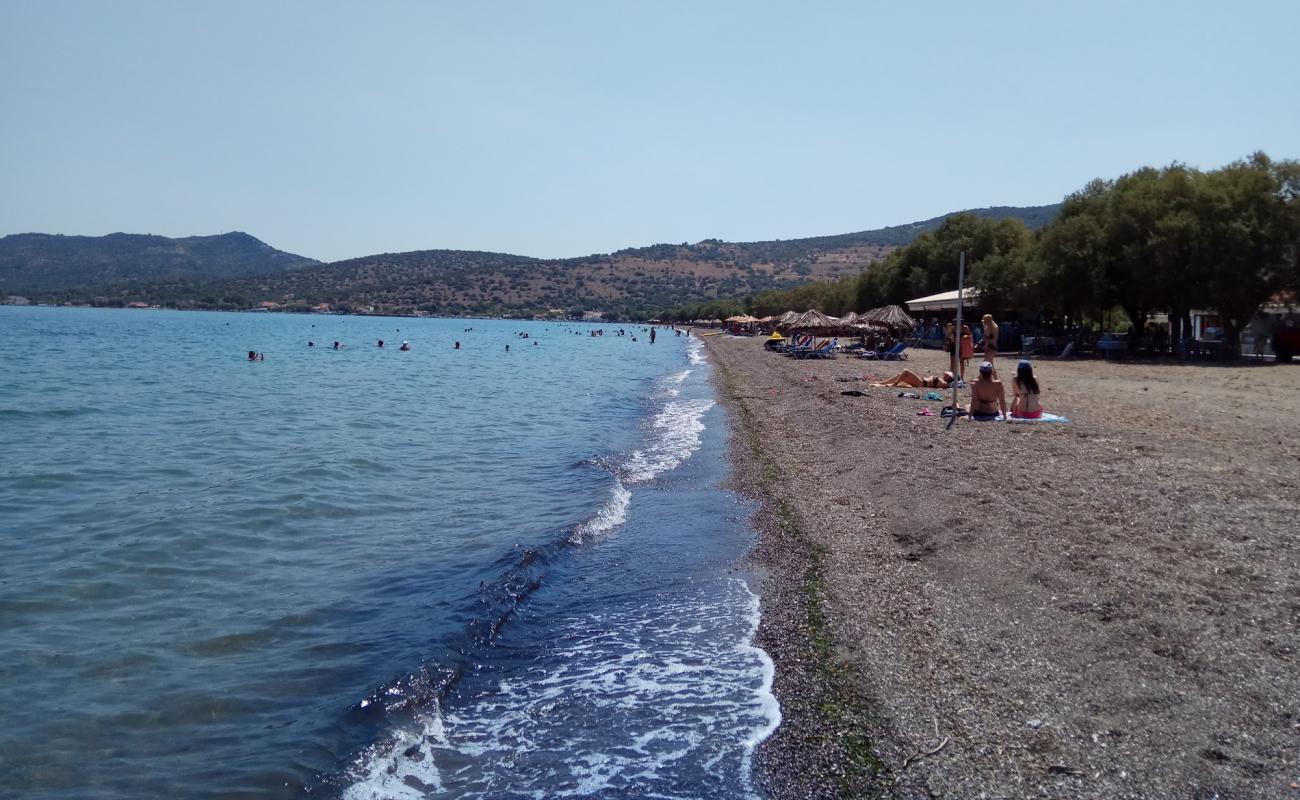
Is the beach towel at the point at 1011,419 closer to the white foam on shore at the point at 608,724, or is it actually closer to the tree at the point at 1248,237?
the white foam on shore at the point at 608,724

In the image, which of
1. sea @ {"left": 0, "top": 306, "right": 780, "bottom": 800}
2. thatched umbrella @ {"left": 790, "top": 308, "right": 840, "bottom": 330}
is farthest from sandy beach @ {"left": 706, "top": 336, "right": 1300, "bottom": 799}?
thatched umbrella @ {"left": 790, "top": 308, "right": 840, "bottom": 330}

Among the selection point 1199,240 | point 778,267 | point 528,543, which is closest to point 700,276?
point 778,267

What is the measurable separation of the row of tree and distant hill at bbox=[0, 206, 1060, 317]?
12250 centimetres

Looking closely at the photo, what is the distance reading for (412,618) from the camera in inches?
273

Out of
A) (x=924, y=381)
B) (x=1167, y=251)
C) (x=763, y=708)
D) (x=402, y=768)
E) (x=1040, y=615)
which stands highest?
(x=1167, y=251)

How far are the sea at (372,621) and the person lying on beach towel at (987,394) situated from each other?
14.0 ft

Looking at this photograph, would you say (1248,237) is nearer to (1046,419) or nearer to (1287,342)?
(1287,342)

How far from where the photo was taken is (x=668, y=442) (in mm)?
16516

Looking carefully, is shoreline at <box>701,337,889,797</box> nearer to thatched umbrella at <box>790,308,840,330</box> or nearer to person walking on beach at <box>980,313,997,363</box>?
person walking on beach at <box>980,313,997,363</box>

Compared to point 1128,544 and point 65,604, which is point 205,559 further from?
point 1128,544

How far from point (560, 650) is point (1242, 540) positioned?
5.27 m

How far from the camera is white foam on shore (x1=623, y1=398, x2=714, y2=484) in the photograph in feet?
44.1

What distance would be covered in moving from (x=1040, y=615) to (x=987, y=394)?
878 cm

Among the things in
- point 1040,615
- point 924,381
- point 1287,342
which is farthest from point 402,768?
point 1287,342
